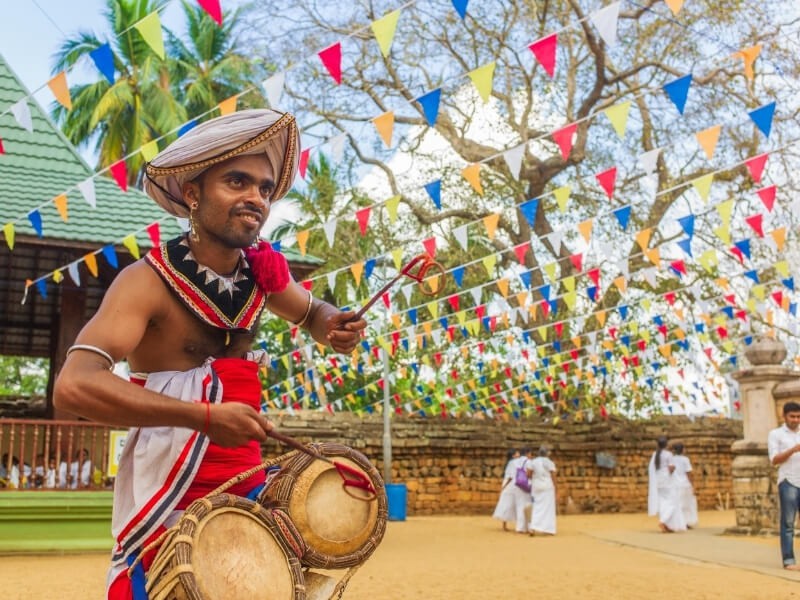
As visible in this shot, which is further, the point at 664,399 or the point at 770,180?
the point at 664,399

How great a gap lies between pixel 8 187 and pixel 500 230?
14.1 m

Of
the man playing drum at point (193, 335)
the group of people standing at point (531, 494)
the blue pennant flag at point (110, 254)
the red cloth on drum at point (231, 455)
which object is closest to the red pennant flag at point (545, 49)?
the blue pennant flag at point (110, 254)

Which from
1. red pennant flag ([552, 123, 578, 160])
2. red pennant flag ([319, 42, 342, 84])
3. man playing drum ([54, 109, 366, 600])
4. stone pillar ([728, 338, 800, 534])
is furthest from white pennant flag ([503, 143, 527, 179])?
man playing drum ([54, 109, 366, 600])

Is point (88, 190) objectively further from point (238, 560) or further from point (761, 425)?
point (761, 425)

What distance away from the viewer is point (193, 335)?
2295mm

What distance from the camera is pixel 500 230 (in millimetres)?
23312

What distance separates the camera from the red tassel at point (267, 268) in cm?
248

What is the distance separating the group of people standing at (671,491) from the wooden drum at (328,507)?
A: 1419cm

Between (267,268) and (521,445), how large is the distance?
19.3m

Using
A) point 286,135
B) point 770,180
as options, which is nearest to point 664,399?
point 770,180

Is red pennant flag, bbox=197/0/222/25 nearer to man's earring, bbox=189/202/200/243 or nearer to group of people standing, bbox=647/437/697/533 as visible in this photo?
man's earring, bbox=189/202/200/243

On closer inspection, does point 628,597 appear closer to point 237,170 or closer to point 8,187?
point 237,170

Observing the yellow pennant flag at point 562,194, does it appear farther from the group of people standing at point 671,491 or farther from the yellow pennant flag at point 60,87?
the group of people standing at point 671,491

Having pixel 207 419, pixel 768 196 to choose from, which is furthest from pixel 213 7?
pixel 768 196
